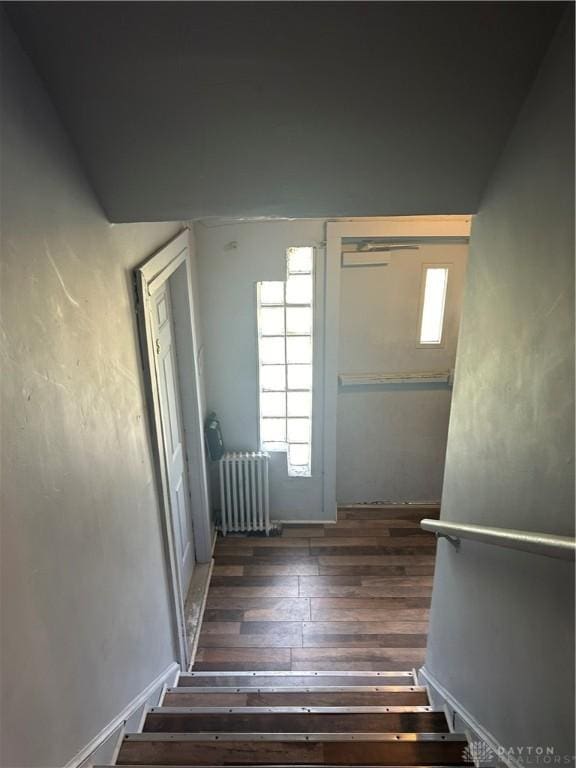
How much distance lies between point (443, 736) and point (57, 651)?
1262 millimetres

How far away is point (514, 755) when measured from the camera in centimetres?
137

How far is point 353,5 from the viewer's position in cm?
119

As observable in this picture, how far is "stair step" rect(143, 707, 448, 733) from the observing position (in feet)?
6.54

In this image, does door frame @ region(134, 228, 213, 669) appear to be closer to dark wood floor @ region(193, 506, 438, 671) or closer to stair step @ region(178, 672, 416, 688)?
stair step @ region(178, 672, 416, 688)

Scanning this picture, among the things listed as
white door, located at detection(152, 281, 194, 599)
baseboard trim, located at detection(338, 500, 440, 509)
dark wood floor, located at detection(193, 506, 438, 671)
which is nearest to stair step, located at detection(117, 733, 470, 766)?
white door, located at detection(152, 281, 194, 599)

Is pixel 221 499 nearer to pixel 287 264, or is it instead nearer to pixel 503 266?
pixel 287 264

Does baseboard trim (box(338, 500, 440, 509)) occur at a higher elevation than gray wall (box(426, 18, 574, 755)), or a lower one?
lower

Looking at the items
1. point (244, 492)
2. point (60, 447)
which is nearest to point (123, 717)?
point (60, 447)

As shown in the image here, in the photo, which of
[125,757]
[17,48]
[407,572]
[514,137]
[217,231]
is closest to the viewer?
[17,48]

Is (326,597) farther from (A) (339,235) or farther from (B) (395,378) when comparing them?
(A) (339,235)

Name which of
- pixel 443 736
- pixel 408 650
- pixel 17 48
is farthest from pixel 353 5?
pixel 408 650

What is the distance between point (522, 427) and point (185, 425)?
96.9 inches

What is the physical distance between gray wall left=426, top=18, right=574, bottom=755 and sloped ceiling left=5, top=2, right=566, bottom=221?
0.41ft

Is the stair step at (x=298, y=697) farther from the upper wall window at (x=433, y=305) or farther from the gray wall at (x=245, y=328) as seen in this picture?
the upper wall window at (x=433, y=305)
